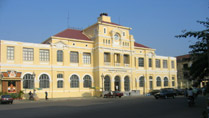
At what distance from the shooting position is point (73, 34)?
51.1m

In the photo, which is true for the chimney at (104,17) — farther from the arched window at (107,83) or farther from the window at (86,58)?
the arched window at (107,83)

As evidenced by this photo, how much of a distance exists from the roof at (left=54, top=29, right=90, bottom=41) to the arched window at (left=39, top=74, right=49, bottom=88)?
9592mm

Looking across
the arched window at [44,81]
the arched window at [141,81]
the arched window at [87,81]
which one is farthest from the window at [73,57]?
the arched window at [141,81]

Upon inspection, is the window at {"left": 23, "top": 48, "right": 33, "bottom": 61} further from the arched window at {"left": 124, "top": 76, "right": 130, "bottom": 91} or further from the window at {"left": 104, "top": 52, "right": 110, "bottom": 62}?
the arched window at {"left": 124, "top": 76, "right": 130, "bottom": 91}

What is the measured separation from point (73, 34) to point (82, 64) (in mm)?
7825

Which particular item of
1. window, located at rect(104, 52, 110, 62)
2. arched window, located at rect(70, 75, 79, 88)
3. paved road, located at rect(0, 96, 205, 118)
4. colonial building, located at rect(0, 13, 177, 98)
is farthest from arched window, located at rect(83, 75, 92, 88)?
paved road, located at rect(0, 96, 205, 118)

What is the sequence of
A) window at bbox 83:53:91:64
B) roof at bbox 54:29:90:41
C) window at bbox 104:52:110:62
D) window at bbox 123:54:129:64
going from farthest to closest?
window at bbox 123:54:129:64 < window at bbox 104:52:110:62 < window at bbox 83:53:91:64 < roof at bbox 54:29:90:41

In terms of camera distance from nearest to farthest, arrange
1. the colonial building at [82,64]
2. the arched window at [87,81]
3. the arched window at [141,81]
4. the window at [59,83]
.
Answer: the colonial building at [82,64], the window at [59,83], the arched window at [87,81], the arched window at [141,81]

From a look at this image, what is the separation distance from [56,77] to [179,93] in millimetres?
25068

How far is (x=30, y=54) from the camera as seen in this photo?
138 feet

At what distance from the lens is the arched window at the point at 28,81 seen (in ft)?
134

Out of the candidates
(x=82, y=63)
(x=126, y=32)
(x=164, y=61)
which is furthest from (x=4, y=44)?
(x=164, y=61)

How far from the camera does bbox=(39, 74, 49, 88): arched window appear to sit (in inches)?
1668

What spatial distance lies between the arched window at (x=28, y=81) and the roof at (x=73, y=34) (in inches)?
443
